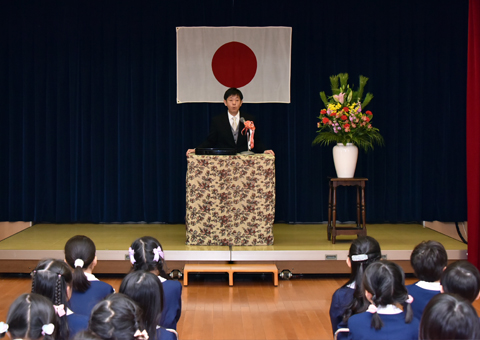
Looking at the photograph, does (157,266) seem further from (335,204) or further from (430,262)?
(335,204)

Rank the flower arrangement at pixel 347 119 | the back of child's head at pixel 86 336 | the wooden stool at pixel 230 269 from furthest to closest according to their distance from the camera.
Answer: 1. the flower arrangement at pixel 347 119
2. the wooden stool at pixel 230 269
3. the back of child's head at pixel 86 336

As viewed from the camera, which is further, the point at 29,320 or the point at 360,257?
the point at 360,257

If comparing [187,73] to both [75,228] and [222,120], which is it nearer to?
[222,120]

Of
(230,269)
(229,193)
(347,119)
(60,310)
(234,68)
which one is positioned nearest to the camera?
(60,310)

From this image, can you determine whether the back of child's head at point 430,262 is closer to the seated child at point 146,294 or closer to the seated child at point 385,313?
the seated child at point 385,313

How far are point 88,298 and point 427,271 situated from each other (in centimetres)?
162

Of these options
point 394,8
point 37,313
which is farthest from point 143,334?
point 394,8

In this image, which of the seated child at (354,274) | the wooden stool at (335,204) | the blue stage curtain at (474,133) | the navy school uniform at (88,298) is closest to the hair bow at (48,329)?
the navy school uniform at (88,298)

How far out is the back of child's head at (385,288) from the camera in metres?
2.17

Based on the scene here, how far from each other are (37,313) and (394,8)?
5854 mm

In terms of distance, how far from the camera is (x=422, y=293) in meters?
2.63

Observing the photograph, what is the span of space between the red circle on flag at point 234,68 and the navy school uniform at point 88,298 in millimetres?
4095

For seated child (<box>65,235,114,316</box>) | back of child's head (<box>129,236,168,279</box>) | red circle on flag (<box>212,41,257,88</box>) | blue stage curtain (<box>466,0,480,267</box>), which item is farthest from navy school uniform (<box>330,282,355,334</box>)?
red circle on flag (<box>212,41,257,88</box>)

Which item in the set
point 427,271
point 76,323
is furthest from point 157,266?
point 427,271
